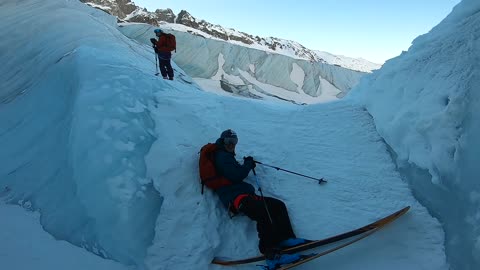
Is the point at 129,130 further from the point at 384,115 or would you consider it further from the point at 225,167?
the point at 384,115

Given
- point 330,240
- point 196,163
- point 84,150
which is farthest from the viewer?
point 196,163

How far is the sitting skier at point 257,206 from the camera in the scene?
3661mm

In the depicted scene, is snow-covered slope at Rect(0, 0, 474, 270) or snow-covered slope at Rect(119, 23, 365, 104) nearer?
snow-covered slope at Rect(0, 0, 474, 270)

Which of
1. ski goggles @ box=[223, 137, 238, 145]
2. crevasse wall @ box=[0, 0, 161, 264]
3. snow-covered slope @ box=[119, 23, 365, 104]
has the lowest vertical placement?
snow-covered slope @ box=[119, 23, 365, 104]

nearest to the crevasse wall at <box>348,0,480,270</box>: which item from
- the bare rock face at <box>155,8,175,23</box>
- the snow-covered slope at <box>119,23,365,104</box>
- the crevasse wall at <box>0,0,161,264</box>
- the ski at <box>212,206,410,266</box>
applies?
the ski at <box>212,206,410,266</box>

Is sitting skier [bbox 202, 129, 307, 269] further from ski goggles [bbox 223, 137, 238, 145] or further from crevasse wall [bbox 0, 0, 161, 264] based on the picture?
crevasse wall [bbox 0, 0, 161, 264]

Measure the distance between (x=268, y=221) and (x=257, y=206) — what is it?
0.19 m

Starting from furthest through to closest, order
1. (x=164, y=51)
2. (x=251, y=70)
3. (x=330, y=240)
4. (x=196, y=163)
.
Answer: (x=251, y=70)
(x=164, y=51)
(x=196, y=163)
(x=330, y=240)

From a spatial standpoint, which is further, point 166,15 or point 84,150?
point 166,15

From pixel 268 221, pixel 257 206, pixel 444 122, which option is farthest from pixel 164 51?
pixel 444 122

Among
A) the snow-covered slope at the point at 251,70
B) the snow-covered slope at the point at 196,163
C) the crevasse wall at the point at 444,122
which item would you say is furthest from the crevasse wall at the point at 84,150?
the snow-covered slope at the point at 251,70

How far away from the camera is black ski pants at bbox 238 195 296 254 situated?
378 centimetres

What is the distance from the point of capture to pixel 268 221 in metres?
3.85

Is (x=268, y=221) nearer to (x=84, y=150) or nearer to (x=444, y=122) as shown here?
(x=444, y=122)
